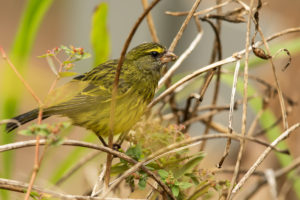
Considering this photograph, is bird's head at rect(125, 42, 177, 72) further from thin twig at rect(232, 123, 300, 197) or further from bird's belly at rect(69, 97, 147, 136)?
thin twig at rect(232, 123, 300, 197)

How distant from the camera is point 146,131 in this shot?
88.4 inches

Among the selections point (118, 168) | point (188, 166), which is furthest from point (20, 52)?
point (188, 166)

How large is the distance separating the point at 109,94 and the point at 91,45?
2.05 feet

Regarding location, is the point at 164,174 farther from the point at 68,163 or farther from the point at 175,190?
the point at 68,163

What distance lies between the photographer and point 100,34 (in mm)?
3061

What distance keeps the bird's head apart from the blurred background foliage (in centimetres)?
21

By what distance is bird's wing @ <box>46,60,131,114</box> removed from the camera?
249 cm

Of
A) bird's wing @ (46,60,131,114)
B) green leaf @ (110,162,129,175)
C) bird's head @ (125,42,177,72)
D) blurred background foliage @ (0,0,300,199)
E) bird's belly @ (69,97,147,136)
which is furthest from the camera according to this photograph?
blurred background foliage @ (0,0,300,199)

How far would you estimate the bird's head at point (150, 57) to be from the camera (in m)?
2.83

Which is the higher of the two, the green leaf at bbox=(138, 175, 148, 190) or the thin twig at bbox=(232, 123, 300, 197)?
the thin twig at bbox=(232, 123, 300, 197)

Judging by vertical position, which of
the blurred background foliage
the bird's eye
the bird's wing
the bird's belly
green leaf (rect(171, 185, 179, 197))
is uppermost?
the bird's eye

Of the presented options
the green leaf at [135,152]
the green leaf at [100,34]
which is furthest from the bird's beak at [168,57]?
the green leaf at [135,152]

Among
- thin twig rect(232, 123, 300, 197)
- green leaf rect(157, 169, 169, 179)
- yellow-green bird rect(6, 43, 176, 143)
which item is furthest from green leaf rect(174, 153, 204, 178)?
yellow-green bird rect(6, 43, 176, 143)

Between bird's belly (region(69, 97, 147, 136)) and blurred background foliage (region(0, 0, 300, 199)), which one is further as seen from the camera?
blurred background foliage (region(0, 0, 300, 199))
